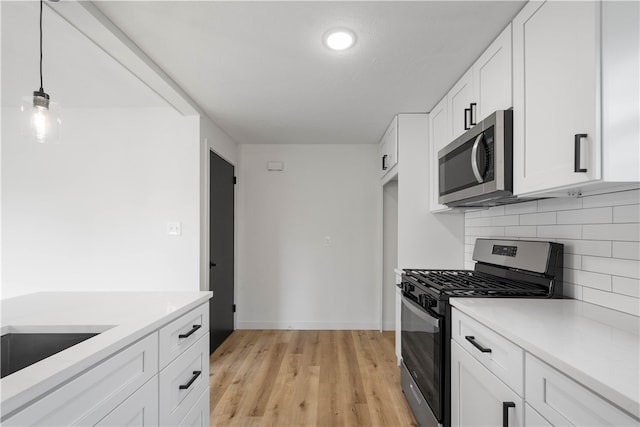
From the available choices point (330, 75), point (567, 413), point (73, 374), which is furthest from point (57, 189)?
point (567, 413)

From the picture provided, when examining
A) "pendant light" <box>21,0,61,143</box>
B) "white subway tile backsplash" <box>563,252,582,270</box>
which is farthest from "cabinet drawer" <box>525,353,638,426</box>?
"pendant light" <box>21,0,61,143</box>

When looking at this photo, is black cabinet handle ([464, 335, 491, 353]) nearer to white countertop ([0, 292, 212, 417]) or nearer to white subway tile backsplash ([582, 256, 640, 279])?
white subway tile backsplash ([582, 256, 640, 279])

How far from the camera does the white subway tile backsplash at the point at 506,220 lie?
6.73 ft

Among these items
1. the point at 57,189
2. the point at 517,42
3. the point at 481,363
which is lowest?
the point at 481,363

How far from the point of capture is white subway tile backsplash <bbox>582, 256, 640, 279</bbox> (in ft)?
4.16

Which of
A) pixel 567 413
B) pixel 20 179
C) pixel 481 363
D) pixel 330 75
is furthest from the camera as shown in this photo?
pixel 20 179

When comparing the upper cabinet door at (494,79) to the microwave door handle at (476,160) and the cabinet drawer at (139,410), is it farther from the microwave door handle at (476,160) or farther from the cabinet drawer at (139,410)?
the cabinet drawer at (139,410)

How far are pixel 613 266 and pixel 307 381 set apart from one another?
213 cm

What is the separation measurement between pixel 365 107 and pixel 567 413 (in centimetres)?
237

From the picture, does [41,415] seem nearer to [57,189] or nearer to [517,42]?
[517,42]

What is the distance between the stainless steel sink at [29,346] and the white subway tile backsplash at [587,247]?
2044mm

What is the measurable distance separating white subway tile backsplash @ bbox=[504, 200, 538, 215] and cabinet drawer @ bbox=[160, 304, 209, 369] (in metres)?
1.92

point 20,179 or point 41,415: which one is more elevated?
point 20,179

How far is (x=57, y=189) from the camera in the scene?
288cm
